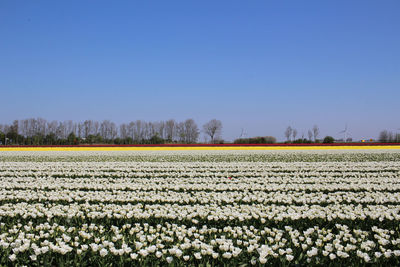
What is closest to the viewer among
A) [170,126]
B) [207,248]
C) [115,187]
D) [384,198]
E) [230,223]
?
[207,248]

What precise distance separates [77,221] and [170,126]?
71478mm

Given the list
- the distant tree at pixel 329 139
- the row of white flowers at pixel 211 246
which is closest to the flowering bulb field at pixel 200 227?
the row of white flowers at pixel 211 246

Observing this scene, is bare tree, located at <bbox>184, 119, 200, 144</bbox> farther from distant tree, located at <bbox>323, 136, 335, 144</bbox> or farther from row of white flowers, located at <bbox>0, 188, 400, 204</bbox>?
row of white flowers, located at <bbox>0, 188, 400, 204</bbox>

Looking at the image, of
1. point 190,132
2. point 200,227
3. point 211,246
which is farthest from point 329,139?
point 211,246

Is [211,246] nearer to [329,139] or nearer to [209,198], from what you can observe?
[209,198]

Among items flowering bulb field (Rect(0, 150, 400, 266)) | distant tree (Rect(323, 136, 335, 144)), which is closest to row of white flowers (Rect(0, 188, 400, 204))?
flowering bulb field (Rect(0, 150, 400, 266))

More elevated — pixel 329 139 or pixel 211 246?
pixel 329 139

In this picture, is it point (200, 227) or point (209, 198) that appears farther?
point (209, 198)

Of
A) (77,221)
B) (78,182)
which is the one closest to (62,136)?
(78,182)

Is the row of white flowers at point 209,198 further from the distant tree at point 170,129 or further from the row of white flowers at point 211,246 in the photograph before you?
the distant tree at point 170,129

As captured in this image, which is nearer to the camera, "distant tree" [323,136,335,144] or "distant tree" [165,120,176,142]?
"distant tree" [323,136,335,144]

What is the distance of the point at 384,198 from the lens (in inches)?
290

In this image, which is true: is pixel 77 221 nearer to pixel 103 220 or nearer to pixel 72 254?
pixel 103 220

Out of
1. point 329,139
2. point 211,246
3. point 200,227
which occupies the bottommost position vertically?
point 200,227
